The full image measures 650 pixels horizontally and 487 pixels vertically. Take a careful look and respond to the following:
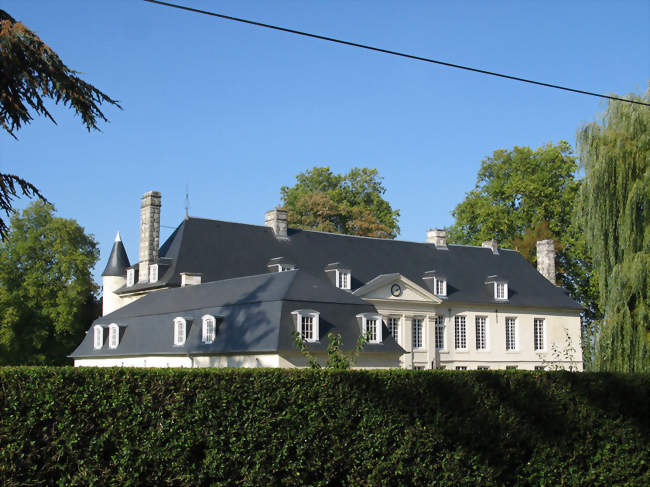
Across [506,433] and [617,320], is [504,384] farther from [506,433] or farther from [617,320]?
[617,320]

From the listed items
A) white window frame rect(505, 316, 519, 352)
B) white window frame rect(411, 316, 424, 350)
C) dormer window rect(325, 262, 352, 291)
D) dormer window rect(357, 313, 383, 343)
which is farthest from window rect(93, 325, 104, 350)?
white window frame rect(505, 316, 519, 352)

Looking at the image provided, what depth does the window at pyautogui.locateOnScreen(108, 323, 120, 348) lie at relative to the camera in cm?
3219

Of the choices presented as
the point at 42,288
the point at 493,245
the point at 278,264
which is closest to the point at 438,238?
the point at 493,245

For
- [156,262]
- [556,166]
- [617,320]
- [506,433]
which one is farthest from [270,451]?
[556,166]

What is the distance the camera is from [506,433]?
520 inches

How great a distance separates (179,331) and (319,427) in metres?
18.4

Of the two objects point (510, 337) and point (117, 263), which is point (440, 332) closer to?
point (510, 337)

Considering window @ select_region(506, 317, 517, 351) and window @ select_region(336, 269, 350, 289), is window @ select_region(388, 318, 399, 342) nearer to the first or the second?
window @ select_region(336, 269, 350, 289)

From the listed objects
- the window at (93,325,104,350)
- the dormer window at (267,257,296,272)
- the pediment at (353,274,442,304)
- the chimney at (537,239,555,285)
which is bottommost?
the window at (93,325,104,350)

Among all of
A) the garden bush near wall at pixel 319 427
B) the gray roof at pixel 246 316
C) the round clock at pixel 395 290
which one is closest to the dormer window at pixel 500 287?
the round clock at pixel 395 290

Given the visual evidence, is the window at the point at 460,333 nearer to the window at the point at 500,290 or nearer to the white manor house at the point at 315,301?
the white manor house at the point at 315,301

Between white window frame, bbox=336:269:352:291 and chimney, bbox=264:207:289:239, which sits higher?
chimney, bbox=264:207:289:239

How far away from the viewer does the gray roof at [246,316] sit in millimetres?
26453

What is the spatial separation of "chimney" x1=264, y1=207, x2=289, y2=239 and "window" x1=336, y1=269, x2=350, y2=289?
408cm
